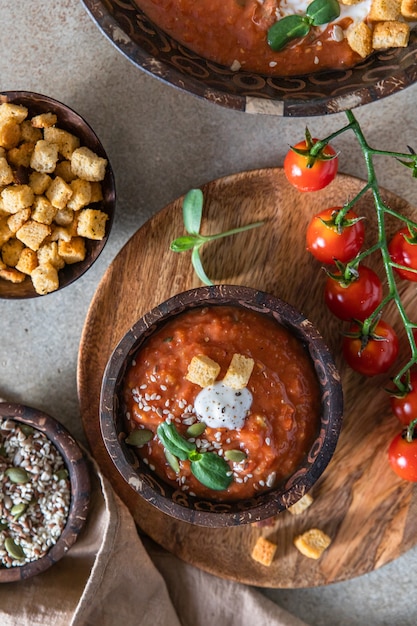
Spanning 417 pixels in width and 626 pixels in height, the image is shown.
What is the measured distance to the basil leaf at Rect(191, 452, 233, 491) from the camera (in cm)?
211

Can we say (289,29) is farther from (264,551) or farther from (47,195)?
(264,551)

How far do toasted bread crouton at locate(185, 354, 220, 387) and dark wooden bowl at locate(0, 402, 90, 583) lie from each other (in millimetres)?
563

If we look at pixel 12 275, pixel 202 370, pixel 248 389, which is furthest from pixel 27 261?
pixel 248 389

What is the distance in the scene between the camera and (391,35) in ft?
6.97

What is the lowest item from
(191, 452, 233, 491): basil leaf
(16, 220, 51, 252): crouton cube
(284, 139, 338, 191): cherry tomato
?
(191, 452, 233, 491): basil leaf

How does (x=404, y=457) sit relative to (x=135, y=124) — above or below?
below

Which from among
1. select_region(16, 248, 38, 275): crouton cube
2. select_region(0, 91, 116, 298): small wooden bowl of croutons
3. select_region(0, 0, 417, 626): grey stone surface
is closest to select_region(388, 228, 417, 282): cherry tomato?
select_region(0, 0, 417, 626): grey stone surface

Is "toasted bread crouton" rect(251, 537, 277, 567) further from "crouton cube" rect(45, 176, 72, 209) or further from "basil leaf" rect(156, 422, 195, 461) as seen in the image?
"crouton cube" rect(45, 176, 72, 209)

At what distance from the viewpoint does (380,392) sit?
245 cm

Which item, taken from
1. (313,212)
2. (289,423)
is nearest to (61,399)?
(289,423)

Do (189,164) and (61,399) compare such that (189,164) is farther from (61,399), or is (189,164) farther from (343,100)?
(61,399)

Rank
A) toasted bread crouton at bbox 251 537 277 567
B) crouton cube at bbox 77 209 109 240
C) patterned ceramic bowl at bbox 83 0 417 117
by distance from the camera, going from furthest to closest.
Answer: toasted bread crouton at bbox 251 537 277 567 < crouton cube at bbox 77 209 109 240 < patterned ceramic bowl at bbox 83 0 417 117

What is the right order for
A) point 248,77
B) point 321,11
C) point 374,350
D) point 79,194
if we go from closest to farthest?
1. point 321,11
2. point 248,77
3. point 374,350
4. point 79,194

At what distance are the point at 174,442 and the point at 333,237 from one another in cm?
76
